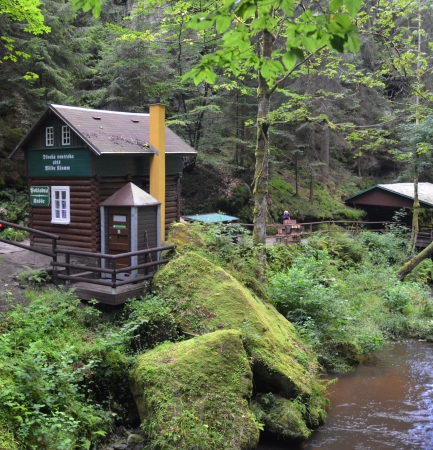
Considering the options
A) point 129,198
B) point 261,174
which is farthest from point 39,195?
point 261,174

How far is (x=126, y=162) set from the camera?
14516 millimetres

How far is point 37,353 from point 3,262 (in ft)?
19.0

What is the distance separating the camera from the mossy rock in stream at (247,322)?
31.8 ft

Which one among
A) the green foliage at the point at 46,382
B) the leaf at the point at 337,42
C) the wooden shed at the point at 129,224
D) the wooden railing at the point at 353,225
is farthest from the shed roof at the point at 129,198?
the wooden railing at the point at 353,225

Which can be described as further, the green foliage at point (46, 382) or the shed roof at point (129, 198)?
the shed roof at point (129, 198)

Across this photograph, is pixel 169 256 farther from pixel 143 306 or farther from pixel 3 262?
pixel 3 262

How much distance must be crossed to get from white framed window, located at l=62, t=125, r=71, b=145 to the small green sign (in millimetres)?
1744

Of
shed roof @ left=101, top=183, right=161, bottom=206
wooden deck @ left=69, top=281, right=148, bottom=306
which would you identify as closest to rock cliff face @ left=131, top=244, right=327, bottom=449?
wooden deck @ left=69, top=281, right=148, bottom=306

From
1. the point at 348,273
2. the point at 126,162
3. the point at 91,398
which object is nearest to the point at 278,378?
the point at 91,398

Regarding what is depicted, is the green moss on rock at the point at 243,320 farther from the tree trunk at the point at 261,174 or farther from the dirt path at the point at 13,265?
the dirt path at the point at 13,265

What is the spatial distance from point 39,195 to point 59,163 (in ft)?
4.75

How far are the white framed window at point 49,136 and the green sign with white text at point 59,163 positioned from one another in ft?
0.85

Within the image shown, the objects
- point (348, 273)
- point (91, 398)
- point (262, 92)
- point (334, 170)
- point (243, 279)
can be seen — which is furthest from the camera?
point (334, 170)

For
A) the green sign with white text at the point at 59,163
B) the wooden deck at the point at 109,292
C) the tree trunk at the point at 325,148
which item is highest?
the tree trunk at the point at 325,148
